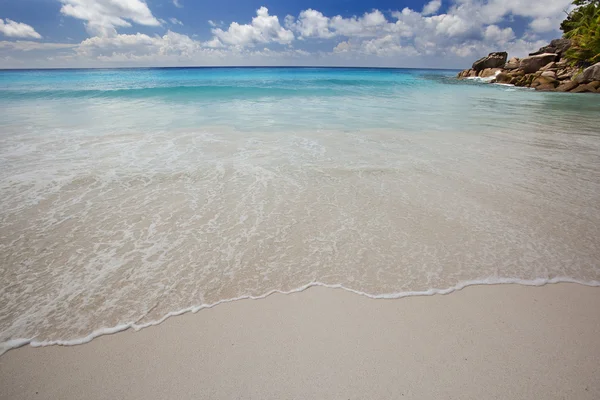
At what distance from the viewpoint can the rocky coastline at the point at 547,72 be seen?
26.2m

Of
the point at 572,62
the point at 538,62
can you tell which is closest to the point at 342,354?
the point at 572,62

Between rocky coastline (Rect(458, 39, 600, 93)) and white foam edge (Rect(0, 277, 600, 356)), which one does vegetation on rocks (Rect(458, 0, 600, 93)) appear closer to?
rocky coastline (Rect(458, 39, 600, 93))

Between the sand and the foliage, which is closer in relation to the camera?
the sand

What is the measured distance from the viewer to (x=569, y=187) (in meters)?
4.91

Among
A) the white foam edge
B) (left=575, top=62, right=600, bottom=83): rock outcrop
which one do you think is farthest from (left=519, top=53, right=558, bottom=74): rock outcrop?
the white foam edge

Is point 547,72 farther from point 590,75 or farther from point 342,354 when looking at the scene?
point 342,354

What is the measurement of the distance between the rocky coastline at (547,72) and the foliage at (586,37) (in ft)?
3.63

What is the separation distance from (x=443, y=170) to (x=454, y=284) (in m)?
3.52

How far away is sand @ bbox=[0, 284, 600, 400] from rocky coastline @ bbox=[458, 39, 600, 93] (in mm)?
34418

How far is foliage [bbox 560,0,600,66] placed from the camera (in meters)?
28.8

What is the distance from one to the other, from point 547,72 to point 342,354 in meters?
43.1

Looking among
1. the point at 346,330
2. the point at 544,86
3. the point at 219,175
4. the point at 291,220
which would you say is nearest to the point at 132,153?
the point at 219,175

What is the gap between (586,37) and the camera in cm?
2959

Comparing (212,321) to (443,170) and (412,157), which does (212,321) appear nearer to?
(443,170)
